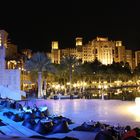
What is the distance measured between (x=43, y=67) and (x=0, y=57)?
5082 mm

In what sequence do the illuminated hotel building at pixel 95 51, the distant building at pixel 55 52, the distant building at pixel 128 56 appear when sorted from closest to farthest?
the illuminated hotel building at pixel 95 51 < the distant building at pixel 55 52 < the distant building at pixel 128 56

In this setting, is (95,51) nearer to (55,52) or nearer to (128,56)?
(55,52)

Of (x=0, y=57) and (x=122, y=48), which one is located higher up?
(x=122, y=48)

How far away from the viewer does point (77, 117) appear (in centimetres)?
1645

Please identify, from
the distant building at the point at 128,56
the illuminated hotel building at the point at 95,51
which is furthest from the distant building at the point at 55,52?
the distant building at the point at 128,56

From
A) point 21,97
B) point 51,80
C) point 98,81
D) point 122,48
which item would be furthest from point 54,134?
point 122,48

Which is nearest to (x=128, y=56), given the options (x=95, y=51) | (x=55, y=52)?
(x=95, y=51)

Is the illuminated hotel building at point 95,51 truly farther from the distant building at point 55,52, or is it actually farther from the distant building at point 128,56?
the distant building at point 128,56

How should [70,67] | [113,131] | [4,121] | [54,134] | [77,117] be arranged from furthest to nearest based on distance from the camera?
[70,67]
[77,117]
[4,121]
[54,134]
[113,131]

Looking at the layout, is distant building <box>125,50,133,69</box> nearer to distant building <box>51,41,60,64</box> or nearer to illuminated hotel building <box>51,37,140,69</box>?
illuminated hotel building <box>51,37,140,69</box>

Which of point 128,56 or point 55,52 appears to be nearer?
point 55,52

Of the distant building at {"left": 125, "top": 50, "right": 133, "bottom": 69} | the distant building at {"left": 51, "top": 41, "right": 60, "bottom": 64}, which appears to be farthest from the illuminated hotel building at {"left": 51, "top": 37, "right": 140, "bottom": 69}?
the distant building at {"left": 125, "top": 50, "right": 133, "bottom": 69}

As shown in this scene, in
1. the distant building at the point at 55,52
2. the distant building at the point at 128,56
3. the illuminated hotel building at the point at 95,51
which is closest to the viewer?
the illuminated hotel building at the point at 95,51

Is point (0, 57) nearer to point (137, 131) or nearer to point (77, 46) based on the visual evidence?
point (137, 131)
